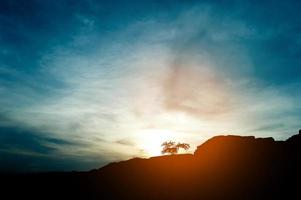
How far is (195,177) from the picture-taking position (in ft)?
276

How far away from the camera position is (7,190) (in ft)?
290

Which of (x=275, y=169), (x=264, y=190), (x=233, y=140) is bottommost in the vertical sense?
(x=264, y=190)

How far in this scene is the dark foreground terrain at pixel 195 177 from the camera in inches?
2931

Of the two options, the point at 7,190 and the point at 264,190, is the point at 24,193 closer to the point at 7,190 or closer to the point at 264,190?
the point at 7,190

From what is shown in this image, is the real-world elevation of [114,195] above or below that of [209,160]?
below

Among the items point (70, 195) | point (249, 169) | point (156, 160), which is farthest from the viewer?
point (156, 160)

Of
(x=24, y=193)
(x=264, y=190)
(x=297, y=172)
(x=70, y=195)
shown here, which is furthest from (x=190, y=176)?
(x=24, y=193)

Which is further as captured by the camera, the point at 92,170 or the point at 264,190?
the point at 92,170

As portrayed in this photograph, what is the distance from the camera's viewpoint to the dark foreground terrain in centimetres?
7444

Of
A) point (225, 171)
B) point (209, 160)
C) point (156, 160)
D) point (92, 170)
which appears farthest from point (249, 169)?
point (92, 170)

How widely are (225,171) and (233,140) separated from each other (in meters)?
9.26

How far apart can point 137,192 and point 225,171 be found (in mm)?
21935

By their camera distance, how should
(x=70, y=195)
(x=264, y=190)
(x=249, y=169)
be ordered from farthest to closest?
(x=70, y=195)
(x=249, y=169)
(x=264, y=190)

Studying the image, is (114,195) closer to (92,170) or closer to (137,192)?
(137,192)
